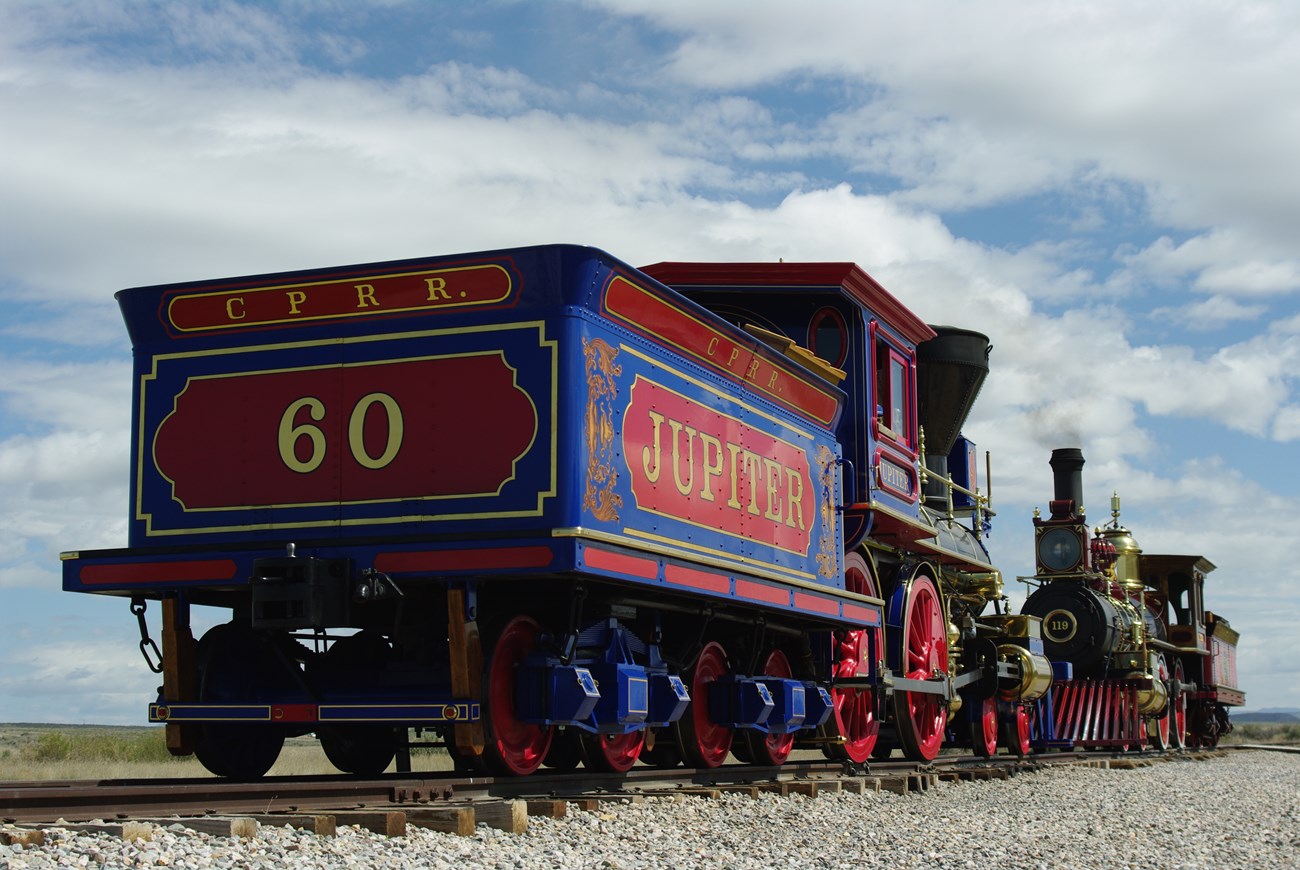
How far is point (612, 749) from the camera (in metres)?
9.68

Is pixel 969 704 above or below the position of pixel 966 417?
below

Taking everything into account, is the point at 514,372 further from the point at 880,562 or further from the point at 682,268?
the point at 880,562

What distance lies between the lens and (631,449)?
9.12 metres

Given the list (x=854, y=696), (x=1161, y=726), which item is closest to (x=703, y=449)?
(x=854, y=696)

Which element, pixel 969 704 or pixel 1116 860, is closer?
pixel 1116 860

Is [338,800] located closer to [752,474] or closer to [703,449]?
[703,449]

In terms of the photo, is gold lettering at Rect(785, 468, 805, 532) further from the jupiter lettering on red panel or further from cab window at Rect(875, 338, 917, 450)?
cab window at Rect(875, 338, 917, 450)

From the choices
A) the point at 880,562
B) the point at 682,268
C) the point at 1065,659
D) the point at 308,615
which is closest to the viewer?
the point at 308,615

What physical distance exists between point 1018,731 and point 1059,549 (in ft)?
19.6

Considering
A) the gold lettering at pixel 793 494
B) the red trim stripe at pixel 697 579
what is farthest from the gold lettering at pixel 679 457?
the gold lettering at pixel 793 494

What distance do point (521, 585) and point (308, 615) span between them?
1.36 metres

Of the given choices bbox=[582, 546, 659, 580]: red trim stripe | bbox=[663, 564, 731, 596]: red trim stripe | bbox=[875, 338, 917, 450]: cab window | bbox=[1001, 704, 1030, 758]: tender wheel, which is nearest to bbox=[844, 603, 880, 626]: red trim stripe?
bbox=[875, 338, 917, 450]: cab window

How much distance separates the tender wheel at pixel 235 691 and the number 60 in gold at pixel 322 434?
119 centimetres

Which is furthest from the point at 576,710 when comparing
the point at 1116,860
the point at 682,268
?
the point at 682,268
